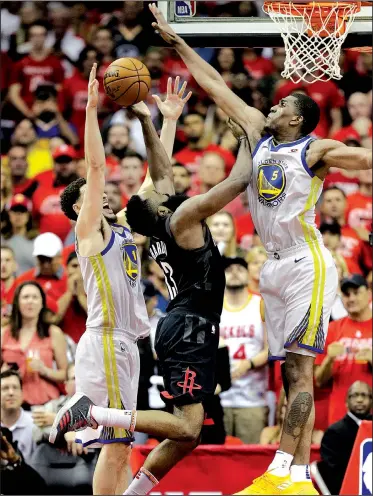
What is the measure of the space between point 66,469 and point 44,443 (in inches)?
14.6

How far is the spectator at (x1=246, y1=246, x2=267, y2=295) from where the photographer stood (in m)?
11.8

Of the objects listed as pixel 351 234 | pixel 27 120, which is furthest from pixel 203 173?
pixel 27 120

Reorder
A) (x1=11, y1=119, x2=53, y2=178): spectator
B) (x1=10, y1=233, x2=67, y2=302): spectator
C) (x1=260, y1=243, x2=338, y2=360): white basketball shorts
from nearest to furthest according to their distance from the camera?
(x1=260, y1=243, x2=338, y2=360): white basketball shorts → (x1=10, y1=233, x2=67, y2=302): spectator → (x1=11, y1=119, x2=53, y2=178): spectator

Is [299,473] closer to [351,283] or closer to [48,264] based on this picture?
[351,283]

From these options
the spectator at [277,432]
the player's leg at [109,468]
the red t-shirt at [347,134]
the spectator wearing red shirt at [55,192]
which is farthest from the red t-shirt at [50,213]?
the player's leg at [109,468]

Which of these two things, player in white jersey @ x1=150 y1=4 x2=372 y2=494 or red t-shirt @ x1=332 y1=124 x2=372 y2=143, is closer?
player in white jersey @ x1=150 y1=4 x2=372 y2=494

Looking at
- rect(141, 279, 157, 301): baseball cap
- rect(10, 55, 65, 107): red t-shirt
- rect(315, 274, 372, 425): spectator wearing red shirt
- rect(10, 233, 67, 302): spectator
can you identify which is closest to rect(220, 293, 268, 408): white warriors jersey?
rect(315, 274, 372, 425): spectator wearing red shirt

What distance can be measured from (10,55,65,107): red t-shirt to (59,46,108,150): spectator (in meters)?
0.23

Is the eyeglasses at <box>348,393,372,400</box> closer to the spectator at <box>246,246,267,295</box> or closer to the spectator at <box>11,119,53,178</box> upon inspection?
the spectator at <box>246,246,267,295</box>

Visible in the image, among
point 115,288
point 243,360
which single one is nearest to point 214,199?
point 115,288

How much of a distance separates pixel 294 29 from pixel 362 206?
4.77 meters

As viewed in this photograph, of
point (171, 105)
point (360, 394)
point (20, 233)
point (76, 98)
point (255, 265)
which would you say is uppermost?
point (76, 98)

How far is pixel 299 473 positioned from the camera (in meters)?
8.16

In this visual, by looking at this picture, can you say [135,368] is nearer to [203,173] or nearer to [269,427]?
[269,427]
